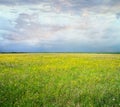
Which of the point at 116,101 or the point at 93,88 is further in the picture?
the point at 93,88

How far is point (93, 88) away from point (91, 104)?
2.62 metres

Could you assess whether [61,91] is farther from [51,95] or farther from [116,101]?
[116,101]

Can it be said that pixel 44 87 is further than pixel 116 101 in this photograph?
Yes

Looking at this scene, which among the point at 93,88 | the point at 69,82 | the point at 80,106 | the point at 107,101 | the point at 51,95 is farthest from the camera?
the point at 69,82

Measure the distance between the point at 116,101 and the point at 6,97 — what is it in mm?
4003

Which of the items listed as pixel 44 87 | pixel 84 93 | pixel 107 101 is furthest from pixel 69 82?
pixel 107 101

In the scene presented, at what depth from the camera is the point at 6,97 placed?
418 inches

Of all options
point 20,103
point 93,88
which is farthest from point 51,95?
point 93,88

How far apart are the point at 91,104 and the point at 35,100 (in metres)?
1.99

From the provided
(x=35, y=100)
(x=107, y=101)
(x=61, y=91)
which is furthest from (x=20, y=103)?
(x=107, y=101)

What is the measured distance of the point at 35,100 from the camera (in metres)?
10.2

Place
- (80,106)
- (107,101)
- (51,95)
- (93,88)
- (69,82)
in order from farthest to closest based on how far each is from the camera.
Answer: (69,82)
(93,88)
(51,95)
(107,101)
(80,106)

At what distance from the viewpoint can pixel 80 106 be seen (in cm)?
961

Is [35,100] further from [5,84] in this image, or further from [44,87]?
[5,84]
